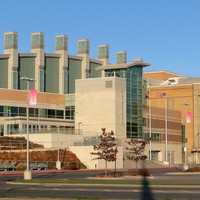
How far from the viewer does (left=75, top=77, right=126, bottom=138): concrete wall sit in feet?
350

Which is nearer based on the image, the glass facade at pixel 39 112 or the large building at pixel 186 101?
the glass facade at pixel 39 112

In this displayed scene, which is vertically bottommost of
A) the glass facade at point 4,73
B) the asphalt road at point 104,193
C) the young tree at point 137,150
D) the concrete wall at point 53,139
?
the asphalt road at point 104,193

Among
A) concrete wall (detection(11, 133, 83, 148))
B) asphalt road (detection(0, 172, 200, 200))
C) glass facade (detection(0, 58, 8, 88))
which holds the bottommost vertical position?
asphalt road (detection(0, 172, 200, 200))

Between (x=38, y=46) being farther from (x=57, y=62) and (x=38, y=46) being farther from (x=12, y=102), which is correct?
(x=12, y=102)

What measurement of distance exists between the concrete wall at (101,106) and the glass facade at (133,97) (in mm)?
1941

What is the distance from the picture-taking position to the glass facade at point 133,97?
10975cm

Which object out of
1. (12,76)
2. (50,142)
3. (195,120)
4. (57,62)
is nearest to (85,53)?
(57,62)

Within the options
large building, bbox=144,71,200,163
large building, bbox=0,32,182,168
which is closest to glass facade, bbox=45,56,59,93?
large building, bbox=0,32,182,168

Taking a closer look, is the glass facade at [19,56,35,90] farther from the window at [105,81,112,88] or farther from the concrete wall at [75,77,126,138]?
the window at [105,81,112,88]

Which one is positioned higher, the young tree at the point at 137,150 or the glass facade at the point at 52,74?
the glass facade at the point at 52,74

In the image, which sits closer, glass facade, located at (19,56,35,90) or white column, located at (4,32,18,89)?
white column, located at (4,32,18,89)

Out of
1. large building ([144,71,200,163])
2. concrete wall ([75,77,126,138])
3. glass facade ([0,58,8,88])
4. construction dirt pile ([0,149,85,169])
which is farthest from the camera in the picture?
Result: large building ([144,71,200,163])

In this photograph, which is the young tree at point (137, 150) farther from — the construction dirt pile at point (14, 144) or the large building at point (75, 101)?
the construction dirt pile at point (14, 144)

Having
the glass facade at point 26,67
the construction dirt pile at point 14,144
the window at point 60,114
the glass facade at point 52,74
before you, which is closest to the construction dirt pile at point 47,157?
the construction dirt pile at point 14,144
